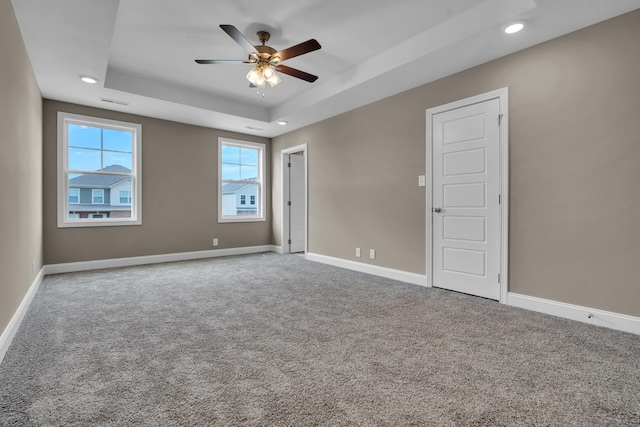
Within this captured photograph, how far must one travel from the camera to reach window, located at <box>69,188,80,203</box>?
4.72 metres

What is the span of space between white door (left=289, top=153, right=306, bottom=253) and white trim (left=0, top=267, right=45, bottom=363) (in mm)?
4101

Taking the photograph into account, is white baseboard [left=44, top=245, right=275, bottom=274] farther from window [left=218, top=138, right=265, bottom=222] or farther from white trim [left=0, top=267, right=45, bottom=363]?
white trim [left=0, top=267, right=45, bottom=363]

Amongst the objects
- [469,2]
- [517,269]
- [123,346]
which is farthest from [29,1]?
[517,269]

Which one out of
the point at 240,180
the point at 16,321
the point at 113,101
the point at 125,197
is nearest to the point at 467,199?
the point at 16,321

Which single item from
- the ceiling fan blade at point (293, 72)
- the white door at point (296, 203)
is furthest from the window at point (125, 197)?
the ceiling fan blade at point (293, 72)

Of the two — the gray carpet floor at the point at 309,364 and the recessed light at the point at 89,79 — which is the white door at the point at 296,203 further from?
the recessed light at the point at 89,79

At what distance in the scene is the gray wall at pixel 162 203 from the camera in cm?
452

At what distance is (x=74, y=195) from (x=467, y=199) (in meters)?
5.57

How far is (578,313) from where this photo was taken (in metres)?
2.70

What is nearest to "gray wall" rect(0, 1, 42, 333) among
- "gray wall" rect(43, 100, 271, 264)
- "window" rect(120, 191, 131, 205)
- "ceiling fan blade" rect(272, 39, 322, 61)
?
"gray wall" rect(43, 100, 271, 264)

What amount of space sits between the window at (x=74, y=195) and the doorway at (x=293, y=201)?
11.3 ft

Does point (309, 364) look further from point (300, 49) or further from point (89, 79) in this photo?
point (89, 79)

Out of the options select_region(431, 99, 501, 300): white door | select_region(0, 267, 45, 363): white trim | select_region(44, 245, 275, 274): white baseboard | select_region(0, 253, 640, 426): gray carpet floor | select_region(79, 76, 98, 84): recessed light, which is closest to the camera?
select_region(0, 253, 640, 426): gray carpet floor

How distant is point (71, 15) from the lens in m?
2.50
